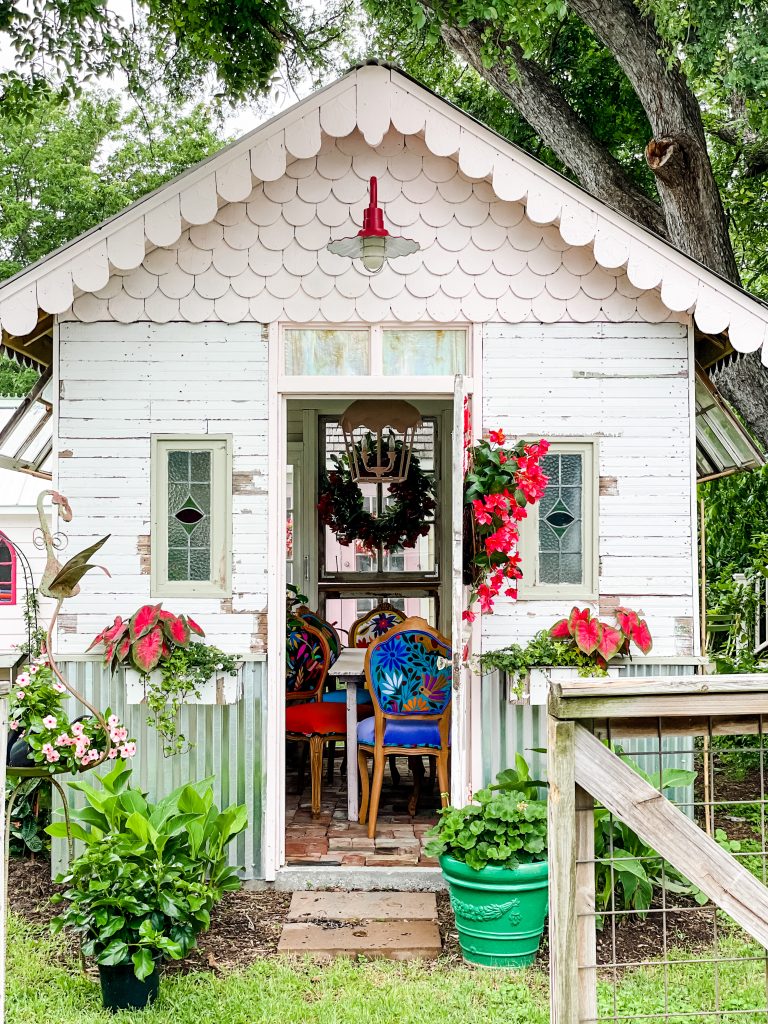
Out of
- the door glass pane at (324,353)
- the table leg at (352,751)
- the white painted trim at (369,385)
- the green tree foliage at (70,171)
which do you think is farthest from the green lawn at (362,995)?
the green tree foliage at (70,171)

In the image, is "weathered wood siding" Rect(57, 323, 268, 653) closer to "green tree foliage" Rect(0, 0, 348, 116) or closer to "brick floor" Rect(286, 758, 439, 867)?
"brick floor" Rect(286, 758, 439, 867)

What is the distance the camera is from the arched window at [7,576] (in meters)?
12.8

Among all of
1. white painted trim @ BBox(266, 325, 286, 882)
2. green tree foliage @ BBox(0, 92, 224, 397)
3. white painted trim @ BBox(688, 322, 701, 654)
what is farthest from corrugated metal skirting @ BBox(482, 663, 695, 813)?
green tree foliage @ BBox(0, 92, 224, 397)

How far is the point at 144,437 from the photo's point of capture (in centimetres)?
497

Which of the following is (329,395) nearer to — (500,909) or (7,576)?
(500,909)

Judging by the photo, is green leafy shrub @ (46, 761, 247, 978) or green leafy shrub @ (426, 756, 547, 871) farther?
green leafy shrub @ (426, 756, 547, 871)

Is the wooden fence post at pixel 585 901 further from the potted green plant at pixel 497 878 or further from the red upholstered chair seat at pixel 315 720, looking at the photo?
the red upholstered chair seat at pixel 315 720

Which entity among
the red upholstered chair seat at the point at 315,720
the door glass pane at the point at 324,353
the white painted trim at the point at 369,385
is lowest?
the red upholstered chair seat at the point at 315,720

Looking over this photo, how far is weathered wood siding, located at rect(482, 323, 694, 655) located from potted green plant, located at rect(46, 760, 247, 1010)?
1.70 meters

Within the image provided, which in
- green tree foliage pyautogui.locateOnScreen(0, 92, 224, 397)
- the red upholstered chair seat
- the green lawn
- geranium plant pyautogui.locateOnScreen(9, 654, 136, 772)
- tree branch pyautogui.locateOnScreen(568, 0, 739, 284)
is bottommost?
the green lawn

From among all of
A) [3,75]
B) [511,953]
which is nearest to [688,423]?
[511,953]

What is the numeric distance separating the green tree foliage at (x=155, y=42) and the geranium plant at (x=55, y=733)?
4.78 meters

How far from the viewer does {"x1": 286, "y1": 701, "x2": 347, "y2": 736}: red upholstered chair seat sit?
5957 mm

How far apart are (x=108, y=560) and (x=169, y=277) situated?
1394 millimetres
